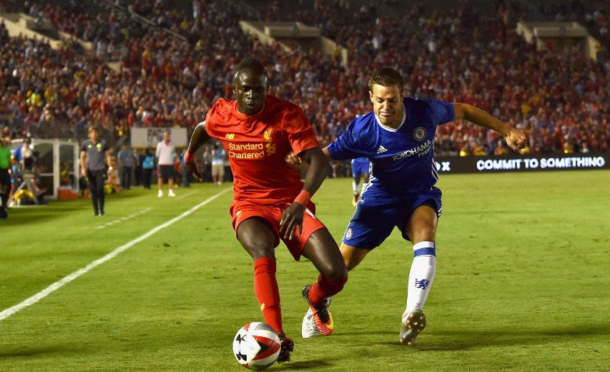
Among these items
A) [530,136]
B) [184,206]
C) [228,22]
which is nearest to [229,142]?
[184,206]

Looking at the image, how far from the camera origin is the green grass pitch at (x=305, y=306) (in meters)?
7.20

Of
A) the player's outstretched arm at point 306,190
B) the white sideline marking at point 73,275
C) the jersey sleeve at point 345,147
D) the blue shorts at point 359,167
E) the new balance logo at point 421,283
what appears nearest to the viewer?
the player's outstretched arm at point 306,190

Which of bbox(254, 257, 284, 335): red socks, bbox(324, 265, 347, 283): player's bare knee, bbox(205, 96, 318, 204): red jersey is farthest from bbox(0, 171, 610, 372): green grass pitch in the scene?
bbox(205, 96, 318, 204): red jersey

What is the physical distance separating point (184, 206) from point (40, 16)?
30292mm

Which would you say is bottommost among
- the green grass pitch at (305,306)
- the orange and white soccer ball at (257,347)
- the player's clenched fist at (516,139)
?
the green grass pitch at (305,306)

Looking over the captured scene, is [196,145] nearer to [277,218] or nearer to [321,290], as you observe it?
[277,218]

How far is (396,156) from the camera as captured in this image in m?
8.33

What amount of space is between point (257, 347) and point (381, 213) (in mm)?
2199

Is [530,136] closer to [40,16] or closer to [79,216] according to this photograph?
[40,16]

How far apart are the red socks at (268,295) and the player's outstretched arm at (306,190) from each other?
0.88ft

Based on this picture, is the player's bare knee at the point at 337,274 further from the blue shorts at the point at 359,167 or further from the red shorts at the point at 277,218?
the blue shorts at the point at 359,167

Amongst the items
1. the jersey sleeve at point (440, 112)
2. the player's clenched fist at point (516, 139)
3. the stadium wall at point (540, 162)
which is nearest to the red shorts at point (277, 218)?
the jersey sleeve at point (440, 112)

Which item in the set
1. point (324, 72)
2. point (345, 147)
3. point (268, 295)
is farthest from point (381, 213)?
point (324, 72)

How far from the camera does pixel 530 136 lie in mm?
53312
